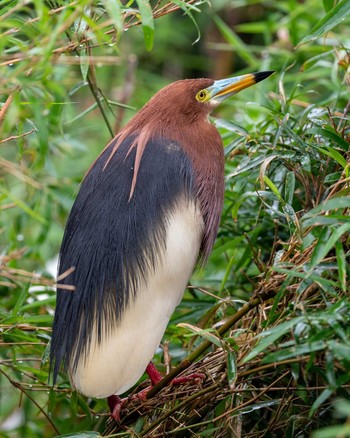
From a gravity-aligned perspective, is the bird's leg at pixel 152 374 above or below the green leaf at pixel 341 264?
below

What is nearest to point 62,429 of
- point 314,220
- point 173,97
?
point 173,97

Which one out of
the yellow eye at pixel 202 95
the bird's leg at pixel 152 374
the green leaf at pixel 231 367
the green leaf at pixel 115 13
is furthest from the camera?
the yellow eye at pixel 202 95

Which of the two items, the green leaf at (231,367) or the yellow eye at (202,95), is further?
the yellow eye at (202,95)

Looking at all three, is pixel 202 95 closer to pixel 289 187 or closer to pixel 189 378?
pixel 289 187

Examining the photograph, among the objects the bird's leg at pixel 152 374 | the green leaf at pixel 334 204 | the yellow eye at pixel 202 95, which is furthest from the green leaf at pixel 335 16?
the bird's leg at pixel 152 374

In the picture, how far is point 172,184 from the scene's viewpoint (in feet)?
5.50

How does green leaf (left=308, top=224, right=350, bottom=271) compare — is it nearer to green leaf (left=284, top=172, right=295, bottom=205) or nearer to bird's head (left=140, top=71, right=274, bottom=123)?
green leaf (left=284, top=172, right=295, bottom=205)

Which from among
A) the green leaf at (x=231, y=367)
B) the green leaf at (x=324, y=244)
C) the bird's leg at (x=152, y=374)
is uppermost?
the green leaf at (x=324, y=244)

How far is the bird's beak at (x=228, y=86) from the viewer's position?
186 cm

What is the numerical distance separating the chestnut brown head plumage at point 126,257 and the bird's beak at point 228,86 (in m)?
0.20

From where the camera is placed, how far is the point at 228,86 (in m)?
1.89

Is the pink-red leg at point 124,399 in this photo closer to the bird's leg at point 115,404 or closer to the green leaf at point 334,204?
the bird's leg at point 115,404

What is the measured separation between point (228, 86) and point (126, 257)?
0.49m

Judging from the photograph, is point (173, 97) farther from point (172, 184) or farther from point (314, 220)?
point (314, 220)
